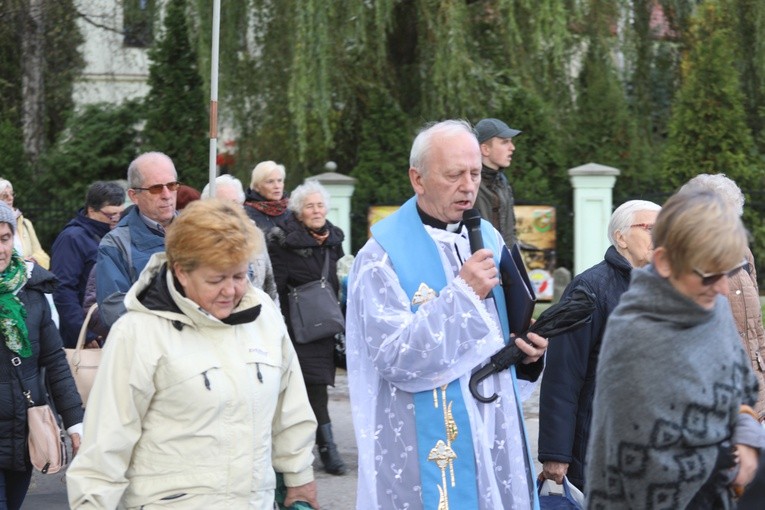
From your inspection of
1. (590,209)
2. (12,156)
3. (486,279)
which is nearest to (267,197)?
(486,279)

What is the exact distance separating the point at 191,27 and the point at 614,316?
11.0 meters

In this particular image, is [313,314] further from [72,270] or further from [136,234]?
[136,234]

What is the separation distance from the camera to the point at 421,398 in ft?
13.0

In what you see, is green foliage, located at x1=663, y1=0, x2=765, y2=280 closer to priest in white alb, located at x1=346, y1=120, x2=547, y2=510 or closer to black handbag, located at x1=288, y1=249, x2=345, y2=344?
black handbag, located at x1=288, y1=249, x2=345, y2=344

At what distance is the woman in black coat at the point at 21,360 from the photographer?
4660 millimetres

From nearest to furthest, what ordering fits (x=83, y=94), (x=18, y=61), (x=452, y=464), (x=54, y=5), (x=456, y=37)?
1. (x=452, y=464)
2. (x=456, y=37)
3. (x=54, y=5)
4. (x=18, y=61)
5. (x=83, y=94)

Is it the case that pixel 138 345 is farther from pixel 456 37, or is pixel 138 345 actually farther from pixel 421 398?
pixel 456 37

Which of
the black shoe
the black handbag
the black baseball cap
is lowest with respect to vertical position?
the black shoe

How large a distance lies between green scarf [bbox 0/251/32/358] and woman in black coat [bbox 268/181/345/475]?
280 cm

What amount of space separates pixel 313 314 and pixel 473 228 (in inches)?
136

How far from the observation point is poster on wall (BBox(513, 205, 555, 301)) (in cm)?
1408

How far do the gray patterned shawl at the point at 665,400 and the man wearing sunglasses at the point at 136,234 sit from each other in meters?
2.75

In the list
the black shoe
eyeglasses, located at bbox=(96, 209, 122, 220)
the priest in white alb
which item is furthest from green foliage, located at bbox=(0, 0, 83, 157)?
the priest in white alb

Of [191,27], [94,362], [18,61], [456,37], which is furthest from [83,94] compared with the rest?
[94,362]
